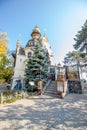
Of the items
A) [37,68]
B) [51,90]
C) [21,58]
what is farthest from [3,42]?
[51,90]

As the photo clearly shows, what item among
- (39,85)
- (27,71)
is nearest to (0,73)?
(27,71)

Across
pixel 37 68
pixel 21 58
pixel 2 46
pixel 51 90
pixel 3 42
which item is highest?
pixel 3 42

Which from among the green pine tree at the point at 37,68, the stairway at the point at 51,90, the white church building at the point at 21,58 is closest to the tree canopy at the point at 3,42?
the green pine tree at the point at 37,68

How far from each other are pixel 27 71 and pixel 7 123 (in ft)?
42.0

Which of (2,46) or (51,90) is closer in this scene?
(51,90)

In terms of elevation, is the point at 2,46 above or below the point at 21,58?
above

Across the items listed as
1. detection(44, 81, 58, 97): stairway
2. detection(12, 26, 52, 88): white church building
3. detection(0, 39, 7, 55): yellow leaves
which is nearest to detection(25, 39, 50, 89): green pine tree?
detection(44, 81, 58, 97): stairway

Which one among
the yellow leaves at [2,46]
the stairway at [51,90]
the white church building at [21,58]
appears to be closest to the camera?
the stairway at [51,90]

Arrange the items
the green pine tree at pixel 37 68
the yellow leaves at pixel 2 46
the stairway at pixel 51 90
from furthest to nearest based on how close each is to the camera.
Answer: the yellow leaves at pixel 2 46 < the green pine tree at pixel 37 68 < the stairway at pixel 51 90

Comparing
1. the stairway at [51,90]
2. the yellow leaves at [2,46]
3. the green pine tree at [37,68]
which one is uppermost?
the yellow leaves at [2,46]

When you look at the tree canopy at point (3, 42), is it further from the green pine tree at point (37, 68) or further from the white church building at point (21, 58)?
the white church building at point (21, 58)

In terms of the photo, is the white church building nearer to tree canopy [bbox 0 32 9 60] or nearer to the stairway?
tree canopy [bbox 0 32 9 60]

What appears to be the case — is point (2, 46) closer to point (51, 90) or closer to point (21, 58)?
point (21, 58)

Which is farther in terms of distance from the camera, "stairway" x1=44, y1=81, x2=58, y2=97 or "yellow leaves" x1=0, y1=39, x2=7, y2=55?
"yellow leaves" x1=0, y1=39, x2=7, y2=55
